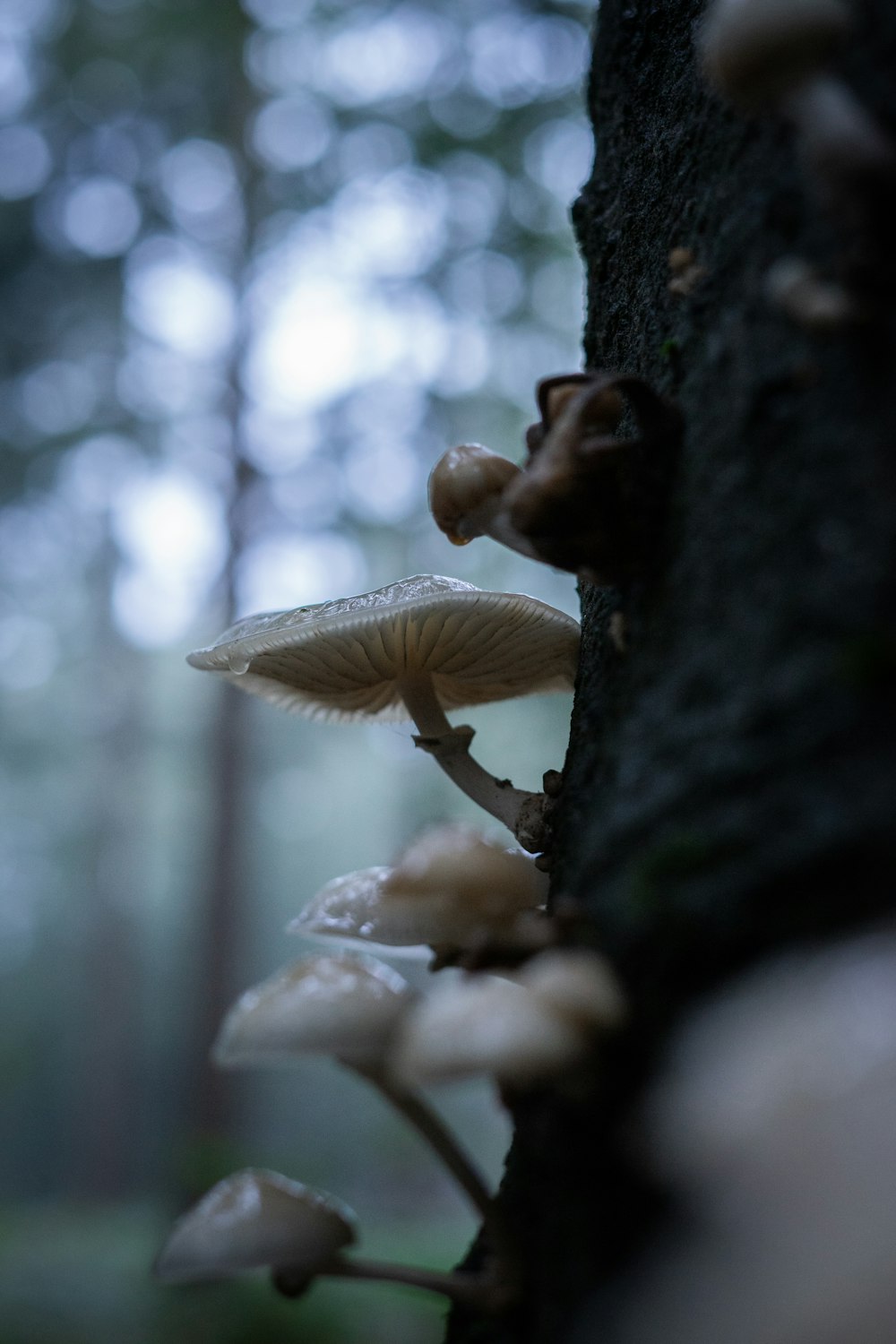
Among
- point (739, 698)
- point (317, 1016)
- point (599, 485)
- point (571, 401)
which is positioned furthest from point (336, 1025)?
point (571, 401)

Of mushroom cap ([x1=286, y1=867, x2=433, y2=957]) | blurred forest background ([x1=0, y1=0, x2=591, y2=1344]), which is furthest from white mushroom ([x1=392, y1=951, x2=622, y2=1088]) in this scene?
blurred forest background ([x1=0, y1=0, x2=591, y2=1344])

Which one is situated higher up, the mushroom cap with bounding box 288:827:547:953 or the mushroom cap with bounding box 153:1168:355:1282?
the mushroom cap with bounding box 288:827:547:953

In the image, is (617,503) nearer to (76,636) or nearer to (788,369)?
(788,369)

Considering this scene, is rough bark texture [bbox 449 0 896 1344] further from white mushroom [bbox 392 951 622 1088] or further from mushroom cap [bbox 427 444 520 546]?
mushroom cap [bbox 427 444 520 546]

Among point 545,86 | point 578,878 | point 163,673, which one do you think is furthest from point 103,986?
point 578,878

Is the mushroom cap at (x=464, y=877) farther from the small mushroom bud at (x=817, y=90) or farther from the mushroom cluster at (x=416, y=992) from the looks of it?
the small mushroom bud at (x=817, y=90)

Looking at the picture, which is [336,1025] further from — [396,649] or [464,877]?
[396,649]

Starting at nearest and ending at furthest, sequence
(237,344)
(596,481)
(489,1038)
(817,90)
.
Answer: (489,1038) → (817,90) → (596,481) → (237,344)
